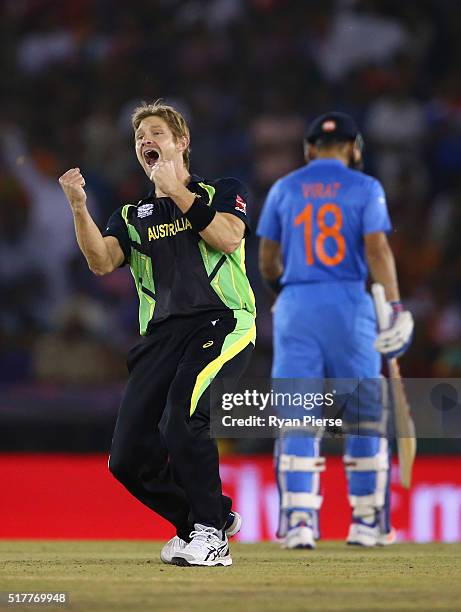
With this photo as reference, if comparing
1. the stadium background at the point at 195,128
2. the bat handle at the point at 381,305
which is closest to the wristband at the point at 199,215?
the bat handle at the point at 381,305

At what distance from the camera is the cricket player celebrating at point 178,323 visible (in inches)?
→ 179

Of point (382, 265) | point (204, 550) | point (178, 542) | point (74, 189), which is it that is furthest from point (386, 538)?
point (74, 189)

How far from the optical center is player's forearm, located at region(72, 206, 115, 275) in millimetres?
4656

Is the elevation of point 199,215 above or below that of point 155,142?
below

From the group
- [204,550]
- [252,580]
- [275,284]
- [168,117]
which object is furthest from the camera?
[275,284]

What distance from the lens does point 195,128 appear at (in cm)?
1061

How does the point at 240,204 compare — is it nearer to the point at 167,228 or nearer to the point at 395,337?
the point at 167,228

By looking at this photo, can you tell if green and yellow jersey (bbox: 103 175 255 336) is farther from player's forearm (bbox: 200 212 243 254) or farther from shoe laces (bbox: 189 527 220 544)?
shoe laces (bbox: 189 527 220 544)

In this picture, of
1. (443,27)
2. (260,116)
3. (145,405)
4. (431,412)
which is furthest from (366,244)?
(443,27)

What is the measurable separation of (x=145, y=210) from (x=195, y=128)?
5.81m

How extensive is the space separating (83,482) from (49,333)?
2060 millimetres

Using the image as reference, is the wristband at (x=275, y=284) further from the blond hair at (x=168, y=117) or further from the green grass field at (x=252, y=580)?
the blond hair at (x=168, y=117)

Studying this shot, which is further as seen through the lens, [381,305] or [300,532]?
[381,305]

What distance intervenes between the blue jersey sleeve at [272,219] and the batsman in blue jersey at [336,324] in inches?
2.7
